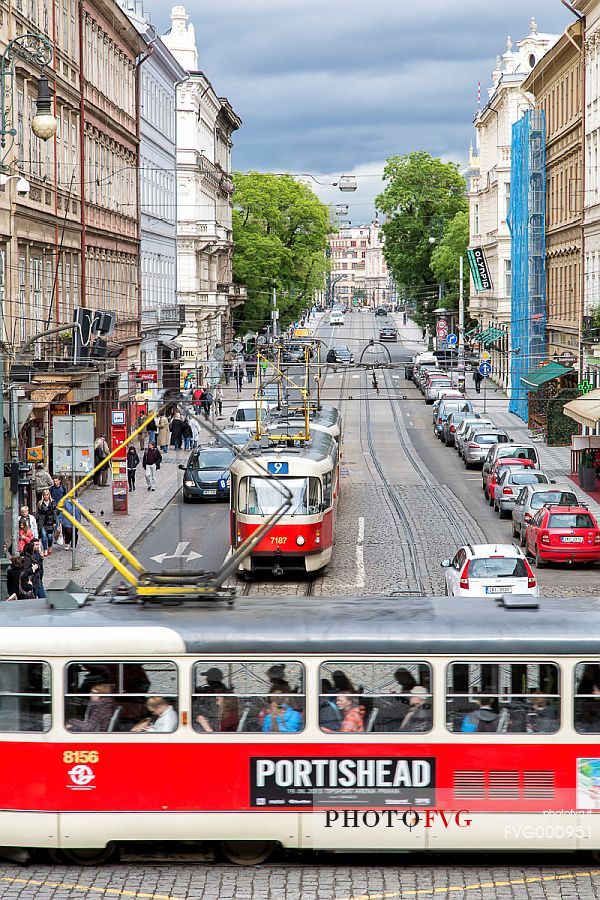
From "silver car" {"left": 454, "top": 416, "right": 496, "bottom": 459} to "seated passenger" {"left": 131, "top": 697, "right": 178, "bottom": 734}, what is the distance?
41.8 metres

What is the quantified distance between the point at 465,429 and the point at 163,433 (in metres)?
11.7

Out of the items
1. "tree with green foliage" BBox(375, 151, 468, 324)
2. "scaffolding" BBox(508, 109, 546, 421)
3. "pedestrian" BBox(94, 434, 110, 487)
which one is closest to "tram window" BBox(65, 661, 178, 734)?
"pedestrian" BBox(94, 434, 110, 487)

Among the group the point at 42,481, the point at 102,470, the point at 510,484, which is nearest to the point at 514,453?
the point at 510,484

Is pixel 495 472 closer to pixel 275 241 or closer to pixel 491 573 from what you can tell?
pixel 491 573

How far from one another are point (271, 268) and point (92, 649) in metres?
95.5

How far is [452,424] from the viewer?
60.2 meters

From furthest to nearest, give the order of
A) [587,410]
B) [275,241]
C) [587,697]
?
[275,241] → [587,410] → [587,697]

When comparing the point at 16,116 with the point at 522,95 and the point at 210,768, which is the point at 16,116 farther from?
the point at 522,95

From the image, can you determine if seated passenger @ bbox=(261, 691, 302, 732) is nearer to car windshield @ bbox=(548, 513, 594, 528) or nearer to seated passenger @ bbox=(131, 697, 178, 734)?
seated passenger @ bbox=(131, 697, 178, 734)

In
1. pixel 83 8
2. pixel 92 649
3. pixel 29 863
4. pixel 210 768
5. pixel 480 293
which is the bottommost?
pixel 29 863

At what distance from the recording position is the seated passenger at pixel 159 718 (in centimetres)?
1220

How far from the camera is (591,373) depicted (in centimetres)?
5359

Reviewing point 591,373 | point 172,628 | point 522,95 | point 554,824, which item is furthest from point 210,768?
point 522,95

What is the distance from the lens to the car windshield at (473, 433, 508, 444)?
51.5 m
